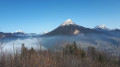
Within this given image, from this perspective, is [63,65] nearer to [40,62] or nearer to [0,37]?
[40,62]

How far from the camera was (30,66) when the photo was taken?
9.02 metres

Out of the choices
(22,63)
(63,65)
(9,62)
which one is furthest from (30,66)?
(63,65)

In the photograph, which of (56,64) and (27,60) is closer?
(27,60)

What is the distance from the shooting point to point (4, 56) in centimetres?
907

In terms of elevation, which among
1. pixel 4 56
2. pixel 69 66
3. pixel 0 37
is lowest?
pixel 69 66

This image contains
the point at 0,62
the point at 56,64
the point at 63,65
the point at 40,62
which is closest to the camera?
the point at 0,62

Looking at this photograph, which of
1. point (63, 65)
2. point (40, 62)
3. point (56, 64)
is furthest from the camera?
point (63, 65)

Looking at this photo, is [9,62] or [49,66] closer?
[9,62]

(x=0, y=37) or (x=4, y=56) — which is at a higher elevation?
(x=0, y=37)

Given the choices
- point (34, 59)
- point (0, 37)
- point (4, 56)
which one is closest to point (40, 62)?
point (34, 59)

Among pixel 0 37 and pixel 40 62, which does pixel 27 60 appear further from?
pixel 0 37

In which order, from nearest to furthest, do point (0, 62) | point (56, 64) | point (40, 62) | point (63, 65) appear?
point (0, 62) → point (40, 62) → point (56, 64) → point (63, 65)

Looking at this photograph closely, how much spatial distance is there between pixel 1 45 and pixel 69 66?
463cm

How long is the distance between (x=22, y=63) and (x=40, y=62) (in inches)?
35.6
